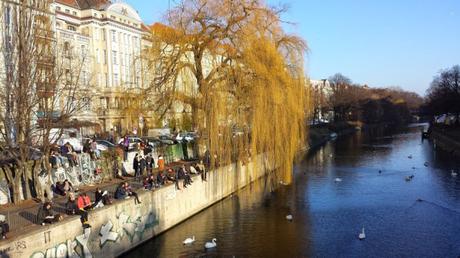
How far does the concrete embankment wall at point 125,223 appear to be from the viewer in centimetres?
1720

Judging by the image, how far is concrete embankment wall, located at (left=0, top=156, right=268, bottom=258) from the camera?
17.2m

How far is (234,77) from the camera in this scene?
103 feet

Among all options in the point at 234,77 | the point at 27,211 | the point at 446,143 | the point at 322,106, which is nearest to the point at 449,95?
the point at 446,143

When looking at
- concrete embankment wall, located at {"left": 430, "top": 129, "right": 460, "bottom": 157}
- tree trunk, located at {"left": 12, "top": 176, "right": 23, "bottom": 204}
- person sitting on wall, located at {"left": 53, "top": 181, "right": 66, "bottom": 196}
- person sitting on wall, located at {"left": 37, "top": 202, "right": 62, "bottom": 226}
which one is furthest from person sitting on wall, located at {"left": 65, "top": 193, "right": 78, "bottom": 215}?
concrete embankment wall, located at {"left": 430, "top": 129, "right": 460, "bottom": 157}

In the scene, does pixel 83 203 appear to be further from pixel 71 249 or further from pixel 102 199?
pixel 71 249

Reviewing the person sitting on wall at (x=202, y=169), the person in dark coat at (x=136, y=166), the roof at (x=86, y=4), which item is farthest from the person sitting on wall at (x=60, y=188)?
the roof at (x=86, y=4)

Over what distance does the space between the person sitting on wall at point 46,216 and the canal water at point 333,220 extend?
4.98 metres

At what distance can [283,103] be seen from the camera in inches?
1266

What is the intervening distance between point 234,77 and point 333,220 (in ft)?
37.0

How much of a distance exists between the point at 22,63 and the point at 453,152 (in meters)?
57.8

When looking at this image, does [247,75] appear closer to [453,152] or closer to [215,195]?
[215,195]

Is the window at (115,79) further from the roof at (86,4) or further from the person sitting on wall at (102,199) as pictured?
the person sitting on wall at (102,199)

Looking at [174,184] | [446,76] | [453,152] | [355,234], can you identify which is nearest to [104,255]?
[174,184]

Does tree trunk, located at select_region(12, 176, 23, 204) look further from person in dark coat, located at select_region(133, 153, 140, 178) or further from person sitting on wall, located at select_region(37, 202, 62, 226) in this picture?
person in dark coat, located at select_region(133, 153, 140, 178)
